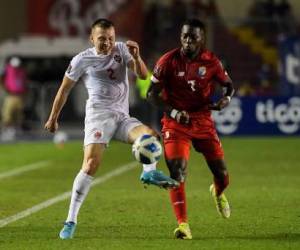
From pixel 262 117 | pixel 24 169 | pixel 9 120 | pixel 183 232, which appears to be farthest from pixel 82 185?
pixel 9 120

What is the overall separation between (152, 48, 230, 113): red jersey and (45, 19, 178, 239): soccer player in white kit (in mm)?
240

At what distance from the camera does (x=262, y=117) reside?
1078 inches

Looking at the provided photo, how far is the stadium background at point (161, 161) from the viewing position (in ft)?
36.4

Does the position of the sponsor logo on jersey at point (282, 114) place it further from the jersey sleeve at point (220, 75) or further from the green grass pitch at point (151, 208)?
the jersey sleeve at point (220, 75)

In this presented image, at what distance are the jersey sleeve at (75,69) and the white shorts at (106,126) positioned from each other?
35cm

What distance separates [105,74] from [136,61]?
1.27 feet

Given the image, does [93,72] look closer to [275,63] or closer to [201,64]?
[201,64]

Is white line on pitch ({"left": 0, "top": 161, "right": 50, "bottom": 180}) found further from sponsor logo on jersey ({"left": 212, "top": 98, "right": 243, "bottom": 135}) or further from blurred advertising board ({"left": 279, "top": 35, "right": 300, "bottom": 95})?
blurred advertising board ({"left": 279, "top": 35, "right": 300, "bottom": 95})

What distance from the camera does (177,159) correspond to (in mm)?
10703

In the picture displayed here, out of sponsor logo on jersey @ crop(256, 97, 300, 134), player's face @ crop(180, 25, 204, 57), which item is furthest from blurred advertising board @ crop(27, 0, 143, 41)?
player's face @ crop(180, 25, 204, 57)

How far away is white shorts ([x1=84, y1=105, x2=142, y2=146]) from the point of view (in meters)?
10.6

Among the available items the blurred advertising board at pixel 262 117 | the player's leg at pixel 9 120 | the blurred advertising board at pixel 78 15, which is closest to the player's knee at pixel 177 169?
the blurred advertising board at pixel 262 117

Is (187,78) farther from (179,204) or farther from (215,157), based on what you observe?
(179,204)

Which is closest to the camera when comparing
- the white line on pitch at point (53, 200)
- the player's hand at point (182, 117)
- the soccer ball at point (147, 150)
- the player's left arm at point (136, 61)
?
the soccer ball at point (147, 150)
